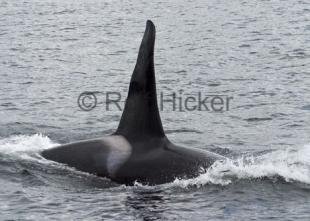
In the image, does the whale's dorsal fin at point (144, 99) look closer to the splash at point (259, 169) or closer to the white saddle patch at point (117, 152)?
the white saddle patch at point (117, 152)

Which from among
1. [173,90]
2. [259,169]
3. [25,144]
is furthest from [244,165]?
[173,90]

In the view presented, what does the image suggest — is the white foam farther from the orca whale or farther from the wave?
the orca whale

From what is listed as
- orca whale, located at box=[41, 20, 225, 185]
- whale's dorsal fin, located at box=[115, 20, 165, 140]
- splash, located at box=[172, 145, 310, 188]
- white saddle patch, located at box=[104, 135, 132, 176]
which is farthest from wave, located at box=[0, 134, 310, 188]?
whale's dorsal fin, located at box=[115, 20, 165, 140]

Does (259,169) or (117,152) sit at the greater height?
(117,152)

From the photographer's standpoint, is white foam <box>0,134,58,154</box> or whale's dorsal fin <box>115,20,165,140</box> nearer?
whale's dorsal fin <box>115,20,165,140</box>

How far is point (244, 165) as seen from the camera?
57.4ft

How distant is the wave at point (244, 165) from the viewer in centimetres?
1622

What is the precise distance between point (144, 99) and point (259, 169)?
329 cm

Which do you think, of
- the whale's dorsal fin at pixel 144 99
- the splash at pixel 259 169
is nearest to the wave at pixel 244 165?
the splash at pixel 259 169

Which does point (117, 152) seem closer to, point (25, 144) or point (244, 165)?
point (244, 165)

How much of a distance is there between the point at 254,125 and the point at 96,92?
9.34 metres

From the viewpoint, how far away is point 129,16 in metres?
59.2

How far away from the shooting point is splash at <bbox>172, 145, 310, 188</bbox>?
52.9 feet

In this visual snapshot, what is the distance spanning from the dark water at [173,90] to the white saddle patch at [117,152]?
0.42 metres
